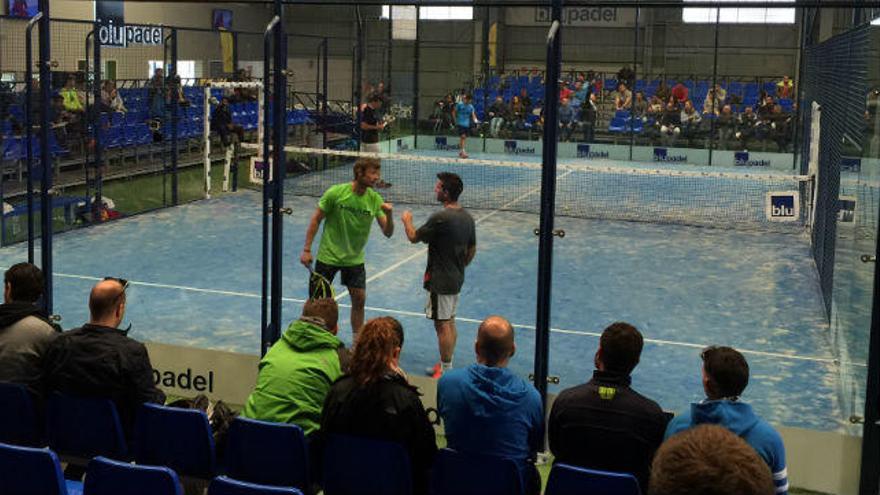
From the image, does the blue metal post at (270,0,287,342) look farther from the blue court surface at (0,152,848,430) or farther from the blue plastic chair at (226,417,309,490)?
the blue plastic chair at (226,417,309,490)

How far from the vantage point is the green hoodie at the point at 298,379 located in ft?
20.1

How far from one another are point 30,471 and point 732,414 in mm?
3335

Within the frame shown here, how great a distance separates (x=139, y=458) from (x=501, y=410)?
6.64ft

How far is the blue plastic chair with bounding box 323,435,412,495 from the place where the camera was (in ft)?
17.9

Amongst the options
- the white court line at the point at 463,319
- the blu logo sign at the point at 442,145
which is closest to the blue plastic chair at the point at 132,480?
the white court line at the point at 463,319

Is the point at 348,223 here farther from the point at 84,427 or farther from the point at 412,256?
the point at 412,256

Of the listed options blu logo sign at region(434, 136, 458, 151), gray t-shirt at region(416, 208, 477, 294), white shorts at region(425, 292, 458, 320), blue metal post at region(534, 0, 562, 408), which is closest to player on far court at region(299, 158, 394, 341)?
gray t-shirt at region(416, 208, 477, 294)

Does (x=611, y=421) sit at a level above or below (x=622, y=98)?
below

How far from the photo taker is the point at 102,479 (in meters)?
4.95

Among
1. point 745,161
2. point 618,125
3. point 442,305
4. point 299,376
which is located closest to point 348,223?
point 442,305

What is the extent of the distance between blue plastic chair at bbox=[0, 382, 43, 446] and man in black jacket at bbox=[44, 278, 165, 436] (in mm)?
172

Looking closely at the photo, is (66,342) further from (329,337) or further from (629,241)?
(629,241)

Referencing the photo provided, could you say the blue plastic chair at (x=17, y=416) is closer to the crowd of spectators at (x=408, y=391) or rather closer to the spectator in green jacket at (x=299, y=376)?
the crowd of spectators at (x=408, y=391)

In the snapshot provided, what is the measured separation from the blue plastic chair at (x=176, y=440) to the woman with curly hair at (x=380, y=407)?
0.71 metres
